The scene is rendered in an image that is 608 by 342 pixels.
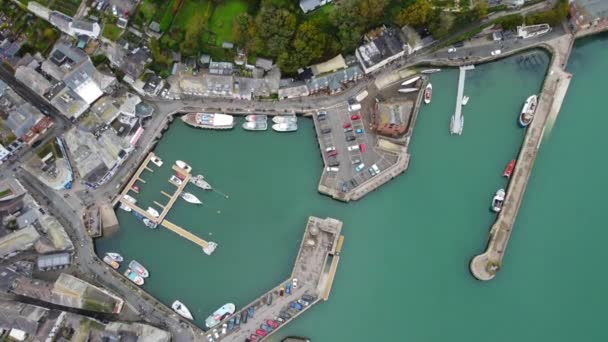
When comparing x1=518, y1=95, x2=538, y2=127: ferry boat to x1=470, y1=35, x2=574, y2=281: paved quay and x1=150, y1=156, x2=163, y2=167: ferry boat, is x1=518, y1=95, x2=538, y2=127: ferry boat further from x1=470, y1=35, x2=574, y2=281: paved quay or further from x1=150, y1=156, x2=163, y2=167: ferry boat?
x1=150, y1=156, x2=163, y2=167: ferry boat

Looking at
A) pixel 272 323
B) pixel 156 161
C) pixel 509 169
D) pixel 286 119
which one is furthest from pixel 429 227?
pixel 156 161

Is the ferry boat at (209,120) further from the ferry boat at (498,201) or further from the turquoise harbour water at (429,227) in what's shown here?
the ferry boat at (498,201)

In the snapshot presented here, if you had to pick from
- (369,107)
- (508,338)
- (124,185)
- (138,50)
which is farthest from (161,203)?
(508,338)

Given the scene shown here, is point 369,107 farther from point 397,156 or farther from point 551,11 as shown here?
point 551,11

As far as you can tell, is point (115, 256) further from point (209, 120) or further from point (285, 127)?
point (285, 127)

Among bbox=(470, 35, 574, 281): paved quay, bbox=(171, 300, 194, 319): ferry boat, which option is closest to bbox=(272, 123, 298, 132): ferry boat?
bbox=(171, 300, 194, 319): ferry boat

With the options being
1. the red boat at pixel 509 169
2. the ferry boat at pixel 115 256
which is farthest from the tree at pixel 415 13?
the ferry boat at pixel 115 256
